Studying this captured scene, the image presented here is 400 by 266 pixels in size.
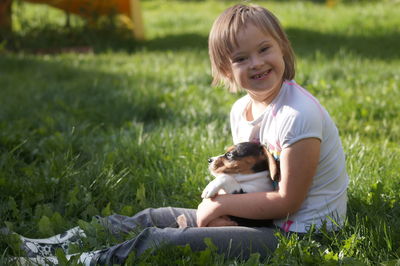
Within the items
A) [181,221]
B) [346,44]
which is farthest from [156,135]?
[346,44]

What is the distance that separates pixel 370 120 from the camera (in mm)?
4270

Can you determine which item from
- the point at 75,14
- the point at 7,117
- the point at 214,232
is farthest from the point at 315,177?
the point at 75,14

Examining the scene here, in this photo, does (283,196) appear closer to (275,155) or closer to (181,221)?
(275,155)

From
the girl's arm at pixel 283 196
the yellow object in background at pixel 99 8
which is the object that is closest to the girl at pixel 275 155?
the girl's arm at pixel 283 196

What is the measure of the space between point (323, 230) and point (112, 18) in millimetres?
7358

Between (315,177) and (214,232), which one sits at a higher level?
(315,177)

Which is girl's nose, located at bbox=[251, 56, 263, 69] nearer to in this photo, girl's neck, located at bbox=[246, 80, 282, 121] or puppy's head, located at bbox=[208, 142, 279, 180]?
girl's neck, located at bbox=[246, 80, 282, 121]

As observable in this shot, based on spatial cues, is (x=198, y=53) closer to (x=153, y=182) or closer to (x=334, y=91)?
(x=334, y=91)

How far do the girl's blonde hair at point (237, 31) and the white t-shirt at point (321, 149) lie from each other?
0.49ft

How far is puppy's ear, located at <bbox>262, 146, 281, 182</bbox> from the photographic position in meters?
2.31

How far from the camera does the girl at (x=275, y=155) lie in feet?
7.47

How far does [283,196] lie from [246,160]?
22 cm

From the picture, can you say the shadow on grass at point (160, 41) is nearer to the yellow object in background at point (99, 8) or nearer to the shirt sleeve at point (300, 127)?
the yellow object in background at point (99, 8)

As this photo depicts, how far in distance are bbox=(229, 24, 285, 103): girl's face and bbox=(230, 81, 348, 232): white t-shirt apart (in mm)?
81
